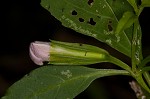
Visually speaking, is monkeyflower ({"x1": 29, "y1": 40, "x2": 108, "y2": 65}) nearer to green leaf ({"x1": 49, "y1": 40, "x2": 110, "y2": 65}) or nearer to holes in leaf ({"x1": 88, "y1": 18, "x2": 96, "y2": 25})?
green leaf ({"x1": 49, "y1": 40, "x2": 110, "y2": 65})

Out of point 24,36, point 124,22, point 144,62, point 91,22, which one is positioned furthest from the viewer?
point 24,36

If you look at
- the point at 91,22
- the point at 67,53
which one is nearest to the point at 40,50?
the point at 67,53

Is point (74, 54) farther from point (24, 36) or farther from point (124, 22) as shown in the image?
point (24, 36)

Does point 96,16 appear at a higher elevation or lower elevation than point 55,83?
higher

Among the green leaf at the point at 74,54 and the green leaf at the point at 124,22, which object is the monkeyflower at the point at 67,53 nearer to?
the green leaf at the point at 74,54

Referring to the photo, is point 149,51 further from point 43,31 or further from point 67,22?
point 67,22

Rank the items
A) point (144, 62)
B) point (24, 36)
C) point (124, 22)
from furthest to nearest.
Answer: point (24, 36) < point (144, 62) < point (124, 22)

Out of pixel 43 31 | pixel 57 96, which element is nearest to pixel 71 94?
pixel 57 96
